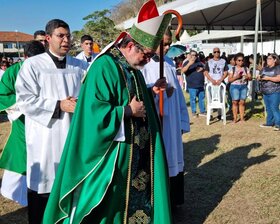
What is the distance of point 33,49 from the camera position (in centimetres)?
367

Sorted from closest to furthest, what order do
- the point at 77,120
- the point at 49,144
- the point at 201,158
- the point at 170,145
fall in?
the point at 77,120, the point at 49,144, the point at 170,145, the point at 201,158

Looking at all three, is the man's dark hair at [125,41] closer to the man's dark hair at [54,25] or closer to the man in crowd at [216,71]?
A: the man's dark hair at [54,25]

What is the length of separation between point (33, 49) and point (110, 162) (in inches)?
67.5

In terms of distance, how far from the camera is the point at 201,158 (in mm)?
6293

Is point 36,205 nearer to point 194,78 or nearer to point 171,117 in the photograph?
point 171,117

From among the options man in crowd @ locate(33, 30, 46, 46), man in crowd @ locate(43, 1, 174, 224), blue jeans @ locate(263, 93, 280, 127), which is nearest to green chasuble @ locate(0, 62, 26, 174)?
man in crowd @ locate(33, 30, 46, 46)

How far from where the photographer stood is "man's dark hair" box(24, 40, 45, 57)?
12.0ft

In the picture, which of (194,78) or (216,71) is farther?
(194,78)

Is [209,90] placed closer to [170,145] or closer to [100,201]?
[170,145]

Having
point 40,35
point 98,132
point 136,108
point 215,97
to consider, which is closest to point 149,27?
point 136,108

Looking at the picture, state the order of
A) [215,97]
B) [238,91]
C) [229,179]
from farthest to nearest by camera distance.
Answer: [215,97] → [238,91] → [229,179]

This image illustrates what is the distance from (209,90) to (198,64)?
1.15 metres

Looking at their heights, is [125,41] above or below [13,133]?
above

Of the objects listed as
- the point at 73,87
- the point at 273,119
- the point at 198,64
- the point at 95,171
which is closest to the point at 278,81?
the point at 273,119
